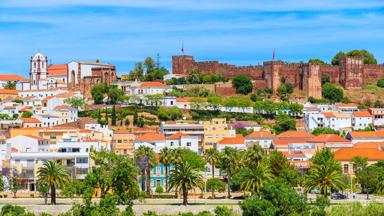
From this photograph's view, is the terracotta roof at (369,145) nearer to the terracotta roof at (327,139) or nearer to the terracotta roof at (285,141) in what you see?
the terracotta roof at (327,139)

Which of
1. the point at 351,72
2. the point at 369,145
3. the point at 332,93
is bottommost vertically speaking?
the point at 369,145

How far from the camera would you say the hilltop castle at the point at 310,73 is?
118 meters

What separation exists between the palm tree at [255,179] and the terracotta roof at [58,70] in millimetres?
64577

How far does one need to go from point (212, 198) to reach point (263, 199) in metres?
12.4

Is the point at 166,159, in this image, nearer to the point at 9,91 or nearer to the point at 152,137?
the point at 152,137

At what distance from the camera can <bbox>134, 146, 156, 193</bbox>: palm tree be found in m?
64.5

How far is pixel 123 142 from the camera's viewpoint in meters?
81.0

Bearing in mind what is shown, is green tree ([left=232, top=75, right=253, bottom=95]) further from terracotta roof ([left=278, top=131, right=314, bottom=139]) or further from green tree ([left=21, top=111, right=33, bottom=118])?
terracotta roof ([left=278, top=131, right=314, bottom=139])

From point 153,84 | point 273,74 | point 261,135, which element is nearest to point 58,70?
point 153,84

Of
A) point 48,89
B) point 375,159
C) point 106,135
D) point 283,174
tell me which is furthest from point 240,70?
point 283,174

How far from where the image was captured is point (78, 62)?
118 metres

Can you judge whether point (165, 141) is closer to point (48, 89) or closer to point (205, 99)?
point (205, 99)

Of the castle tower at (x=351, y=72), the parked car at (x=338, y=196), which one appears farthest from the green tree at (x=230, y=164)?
the castle tower at (x=351, y=72)

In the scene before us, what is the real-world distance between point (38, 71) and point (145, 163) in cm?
5535
